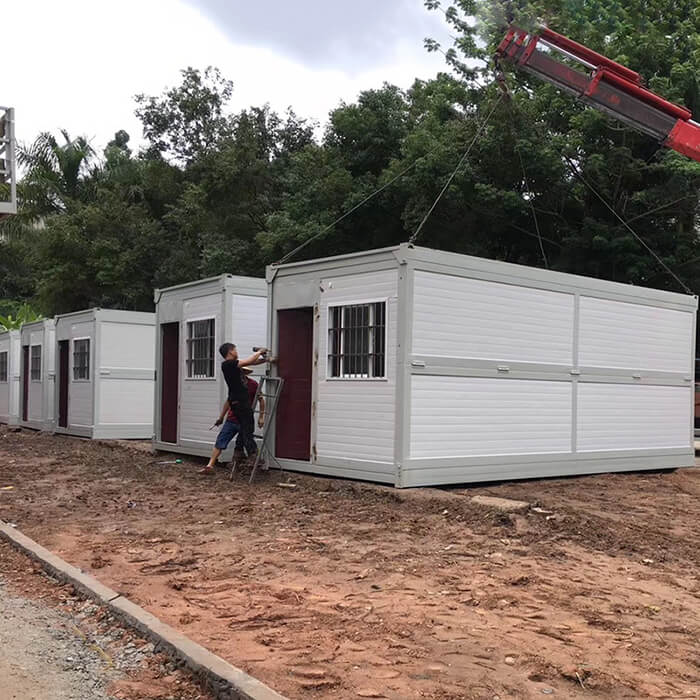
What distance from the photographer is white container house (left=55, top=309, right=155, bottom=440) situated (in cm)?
1788

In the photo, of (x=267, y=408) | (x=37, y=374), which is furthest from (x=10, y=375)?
(x=267, y=408)

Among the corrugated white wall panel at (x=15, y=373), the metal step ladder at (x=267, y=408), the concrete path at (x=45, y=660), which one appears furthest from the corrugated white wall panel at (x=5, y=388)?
the concrete path at (x=45, y=660)

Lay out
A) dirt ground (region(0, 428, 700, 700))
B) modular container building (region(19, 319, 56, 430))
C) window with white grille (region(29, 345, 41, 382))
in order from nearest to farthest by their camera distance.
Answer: dirt ground (region(0, 428, 700, 700))
modular container building (region(19, 319, 56, 430))
window with white grille (region(29, 345, 41, 382))

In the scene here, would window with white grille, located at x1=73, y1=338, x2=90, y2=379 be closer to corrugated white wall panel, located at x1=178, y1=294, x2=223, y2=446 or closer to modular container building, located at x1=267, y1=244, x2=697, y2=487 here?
corrugated white wall panel, located at x1=178, y1=294, x2=223, y2=446

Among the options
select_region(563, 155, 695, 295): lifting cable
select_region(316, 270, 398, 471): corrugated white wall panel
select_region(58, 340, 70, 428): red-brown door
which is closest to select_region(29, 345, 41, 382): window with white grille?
select_region(58, 340, 70, 428): red-brown door

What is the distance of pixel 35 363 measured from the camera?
72.5 feet

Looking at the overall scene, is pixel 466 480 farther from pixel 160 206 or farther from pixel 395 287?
pixel 160 206

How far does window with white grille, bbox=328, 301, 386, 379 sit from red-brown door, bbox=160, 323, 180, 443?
482 centimetres

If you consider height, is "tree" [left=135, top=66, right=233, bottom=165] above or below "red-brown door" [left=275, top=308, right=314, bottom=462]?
above

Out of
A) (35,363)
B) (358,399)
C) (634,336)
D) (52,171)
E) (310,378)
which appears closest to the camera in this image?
(358,399)

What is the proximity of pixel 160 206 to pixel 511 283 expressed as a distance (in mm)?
24825

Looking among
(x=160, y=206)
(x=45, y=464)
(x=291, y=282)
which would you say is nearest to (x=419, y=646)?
(x=291, y=282)

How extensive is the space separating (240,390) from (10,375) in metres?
15.6

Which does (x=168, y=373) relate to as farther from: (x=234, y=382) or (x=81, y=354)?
(x=81, y=354)
